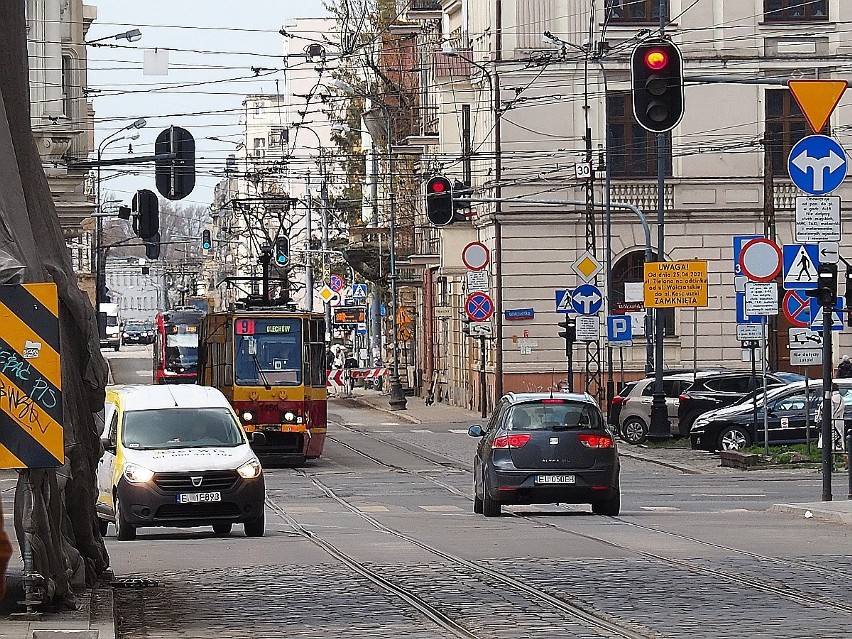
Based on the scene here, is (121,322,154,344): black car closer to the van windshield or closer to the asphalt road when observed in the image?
the asphalt road

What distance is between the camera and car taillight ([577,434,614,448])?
2288 cm

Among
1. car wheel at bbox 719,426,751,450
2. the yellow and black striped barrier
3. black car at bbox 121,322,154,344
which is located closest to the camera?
the yellow and black striped barrier

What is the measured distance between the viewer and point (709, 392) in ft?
138

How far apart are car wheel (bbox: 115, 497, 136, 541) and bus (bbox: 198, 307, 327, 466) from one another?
1518 centimetres

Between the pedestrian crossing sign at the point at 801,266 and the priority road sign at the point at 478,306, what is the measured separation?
18.5m

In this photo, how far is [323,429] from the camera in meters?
36.6

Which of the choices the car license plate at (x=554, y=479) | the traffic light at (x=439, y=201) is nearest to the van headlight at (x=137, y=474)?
the car license plate at (x=554, y=479)

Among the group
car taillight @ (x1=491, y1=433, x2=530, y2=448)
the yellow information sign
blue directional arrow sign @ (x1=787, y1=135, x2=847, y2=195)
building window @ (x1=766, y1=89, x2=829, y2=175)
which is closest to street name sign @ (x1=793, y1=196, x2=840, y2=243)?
blue directional arrow sign @ (x1=787, y1=135, x2=847, y2=195)

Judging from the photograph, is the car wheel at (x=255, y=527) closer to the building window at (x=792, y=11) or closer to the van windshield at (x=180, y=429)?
the van windshield at (x=180, y=429)

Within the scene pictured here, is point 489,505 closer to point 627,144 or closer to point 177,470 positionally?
point 177,470

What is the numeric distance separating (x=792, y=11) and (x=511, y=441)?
114ft

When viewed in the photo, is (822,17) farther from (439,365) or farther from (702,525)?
(702,525)

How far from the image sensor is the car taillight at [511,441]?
2295 centimetres

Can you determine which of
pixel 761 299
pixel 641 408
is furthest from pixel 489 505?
pixel 641 408
